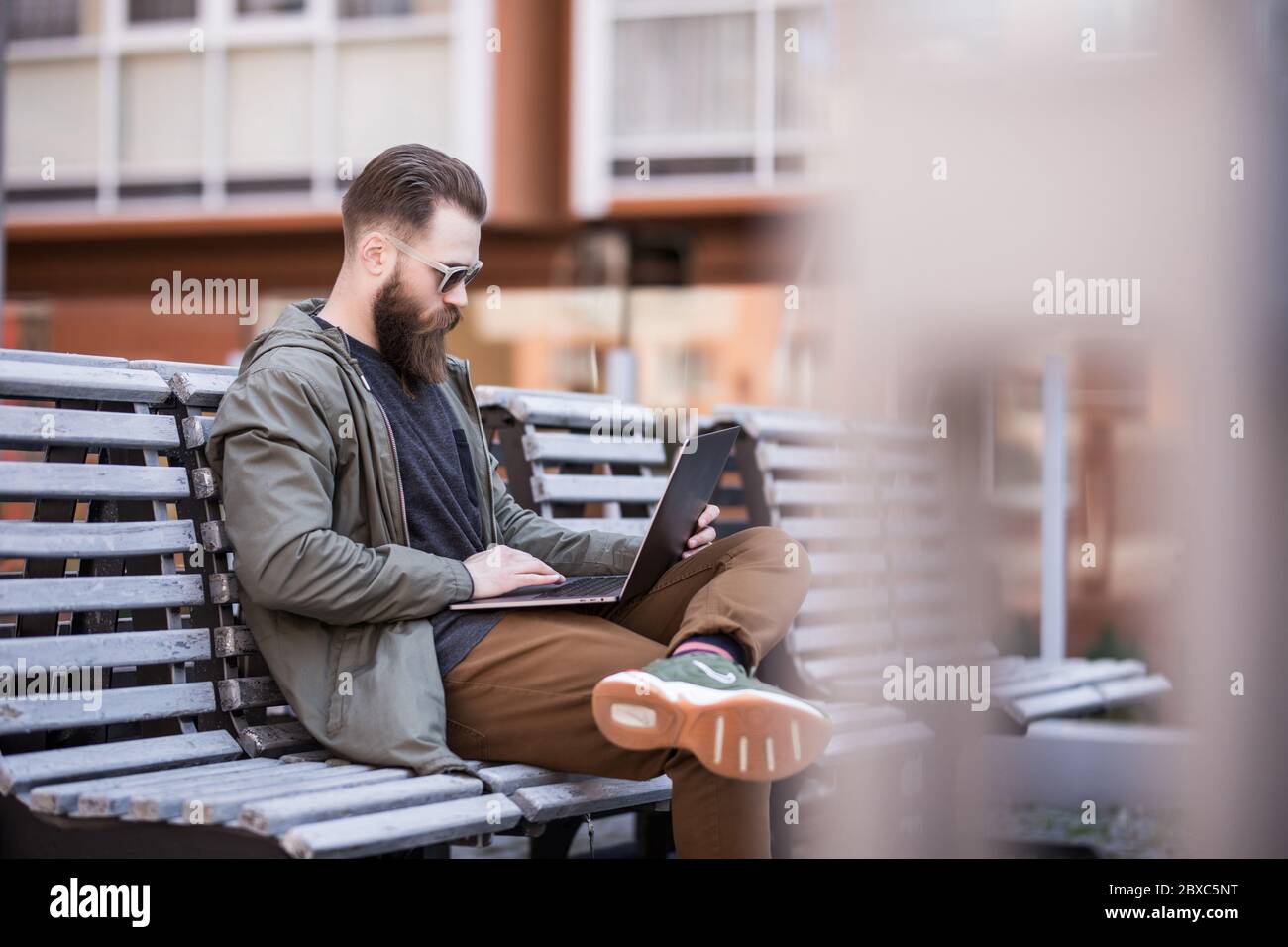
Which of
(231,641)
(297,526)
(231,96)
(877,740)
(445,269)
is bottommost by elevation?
(877,740)

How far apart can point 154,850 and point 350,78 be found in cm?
1036

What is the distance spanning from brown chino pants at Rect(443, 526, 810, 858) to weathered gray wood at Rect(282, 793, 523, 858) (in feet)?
0.77

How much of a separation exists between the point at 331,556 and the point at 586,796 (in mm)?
629

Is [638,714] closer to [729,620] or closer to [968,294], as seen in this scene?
[729,620]

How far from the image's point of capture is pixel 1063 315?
3.86m

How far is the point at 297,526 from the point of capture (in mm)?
2857

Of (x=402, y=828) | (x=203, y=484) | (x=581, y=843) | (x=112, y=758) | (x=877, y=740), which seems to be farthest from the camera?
(x=581, y=843)

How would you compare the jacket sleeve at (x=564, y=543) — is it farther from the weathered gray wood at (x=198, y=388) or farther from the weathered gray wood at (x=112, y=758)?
the weathered gray wood at (x=112, y=758)

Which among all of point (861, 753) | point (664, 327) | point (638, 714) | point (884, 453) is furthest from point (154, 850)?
point (664, 327)

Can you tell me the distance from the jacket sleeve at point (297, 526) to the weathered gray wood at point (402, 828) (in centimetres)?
42

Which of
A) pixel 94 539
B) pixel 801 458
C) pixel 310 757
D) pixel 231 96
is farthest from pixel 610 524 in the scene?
pixel 231 96

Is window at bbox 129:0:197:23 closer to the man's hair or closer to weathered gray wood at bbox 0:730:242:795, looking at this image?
the man's hair

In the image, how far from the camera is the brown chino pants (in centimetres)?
279

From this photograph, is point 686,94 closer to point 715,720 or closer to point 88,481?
point 88,481
